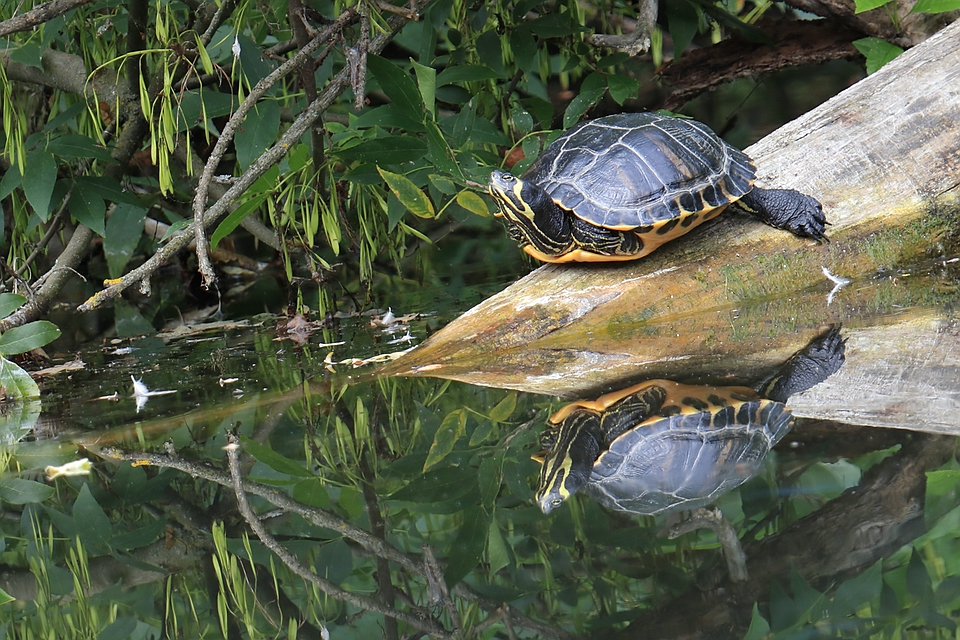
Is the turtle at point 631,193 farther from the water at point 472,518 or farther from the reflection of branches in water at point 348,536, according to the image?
A: the reflection of branches in water at point 348,536

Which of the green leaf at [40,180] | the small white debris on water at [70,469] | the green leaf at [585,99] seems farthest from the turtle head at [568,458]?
the green leaf at [40,180]

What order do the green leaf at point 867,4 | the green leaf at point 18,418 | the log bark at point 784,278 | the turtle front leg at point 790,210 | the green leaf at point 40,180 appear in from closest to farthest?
1. the green leaf at point 18,418
2. the log bark at point 784,278
3. the turtle front leg at point 790,210
4. the green leaf at point 867,4
5. the green leaf at point 40,180

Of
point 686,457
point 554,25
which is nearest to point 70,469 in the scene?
point 686,457

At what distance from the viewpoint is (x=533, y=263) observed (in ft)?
13.4

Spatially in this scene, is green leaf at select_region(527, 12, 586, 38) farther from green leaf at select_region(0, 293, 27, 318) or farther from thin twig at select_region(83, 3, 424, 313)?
green leaf at select_region(0, 293, 27, 318)

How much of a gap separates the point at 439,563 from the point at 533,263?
9.73 ft

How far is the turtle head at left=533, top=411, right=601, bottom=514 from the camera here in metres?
1.35

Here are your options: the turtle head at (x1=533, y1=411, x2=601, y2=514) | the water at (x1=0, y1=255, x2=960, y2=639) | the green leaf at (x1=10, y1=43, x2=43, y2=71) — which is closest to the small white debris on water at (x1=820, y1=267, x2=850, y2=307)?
the water at (x1=0, y1=255, x2=960, y2=639)

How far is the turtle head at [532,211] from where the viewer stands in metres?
2.62

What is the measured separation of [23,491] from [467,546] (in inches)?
36.8

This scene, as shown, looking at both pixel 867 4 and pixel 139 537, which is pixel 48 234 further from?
pixel 867 4

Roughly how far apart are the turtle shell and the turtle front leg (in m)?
1.21

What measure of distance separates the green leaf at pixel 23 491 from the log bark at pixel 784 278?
0.98m

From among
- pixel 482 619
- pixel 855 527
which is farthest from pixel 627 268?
pixel 482 619
